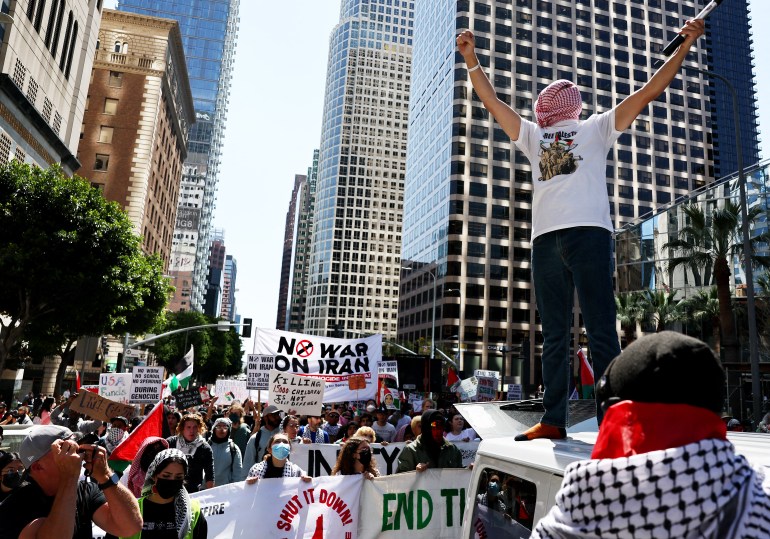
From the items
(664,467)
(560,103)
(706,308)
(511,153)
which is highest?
(511,153)

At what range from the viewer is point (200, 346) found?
73125 mm

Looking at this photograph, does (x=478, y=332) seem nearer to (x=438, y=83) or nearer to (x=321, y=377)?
(x=438, y=83)

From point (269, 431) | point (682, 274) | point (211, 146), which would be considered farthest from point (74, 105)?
point (211, 146)

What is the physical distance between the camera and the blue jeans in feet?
12.2

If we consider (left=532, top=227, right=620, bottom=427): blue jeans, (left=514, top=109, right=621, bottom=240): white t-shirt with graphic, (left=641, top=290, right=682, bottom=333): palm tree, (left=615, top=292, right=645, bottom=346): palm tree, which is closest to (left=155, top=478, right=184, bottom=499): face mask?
(left=532, top=227, right=620, bottom=427): blue jeans

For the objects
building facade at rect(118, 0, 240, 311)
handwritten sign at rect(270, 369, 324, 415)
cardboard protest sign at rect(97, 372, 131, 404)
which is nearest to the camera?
handwritten sign at rect(270, 369, 324, 415)

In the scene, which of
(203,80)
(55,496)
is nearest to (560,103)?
(55,496)

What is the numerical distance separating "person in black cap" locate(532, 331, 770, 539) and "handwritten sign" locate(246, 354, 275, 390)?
41.8 feet

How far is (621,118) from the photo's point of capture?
12.9 ft

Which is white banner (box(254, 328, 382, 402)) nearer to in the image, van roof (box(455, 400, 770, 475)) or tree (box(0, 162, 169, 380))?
van roof (box(455, 400, 770, 475))

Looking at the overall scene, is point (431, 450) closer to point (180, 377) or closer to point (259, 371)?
point (259, 371)

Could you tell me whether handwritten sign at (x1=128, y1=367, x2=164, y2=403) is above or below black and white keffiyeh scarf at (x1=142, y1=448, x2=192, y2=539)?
above

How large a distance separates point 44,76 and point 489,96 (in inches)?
1259

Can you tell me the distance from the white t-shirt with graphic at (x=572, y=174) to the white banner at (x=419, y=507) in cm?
337
